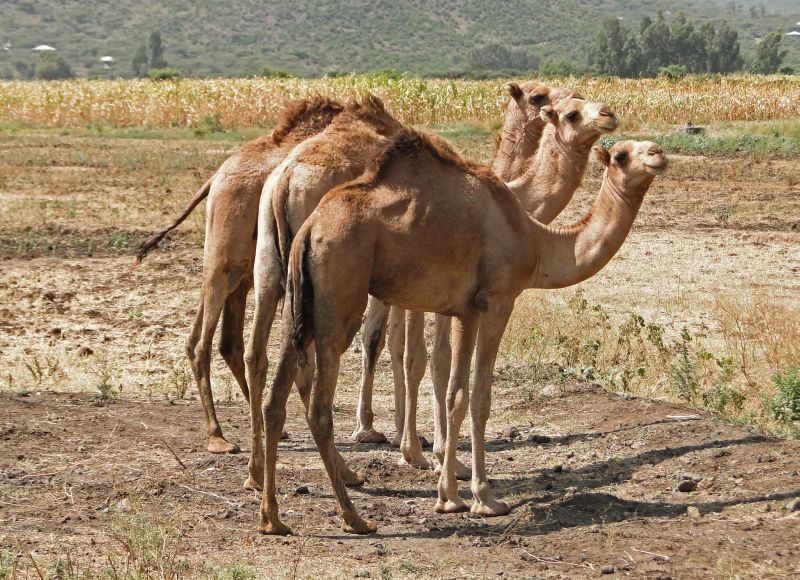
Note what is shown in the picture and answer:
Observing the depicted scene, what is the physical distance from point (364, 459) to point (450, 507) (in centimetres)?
161

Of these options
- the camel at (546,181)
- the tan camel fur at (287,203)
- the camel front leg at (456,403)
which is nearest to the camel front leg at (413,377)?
the camel at (546,181)

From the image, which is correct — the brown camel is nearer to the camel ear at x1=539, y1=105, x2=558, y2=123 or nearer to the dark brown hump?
the dark brown hump

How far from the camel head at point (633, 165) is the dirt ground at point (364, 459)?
80.2 inches

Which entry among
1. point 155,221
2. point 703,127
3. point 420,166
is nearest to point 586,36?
point 703,127

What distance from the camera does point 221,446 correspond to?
9.57 meters

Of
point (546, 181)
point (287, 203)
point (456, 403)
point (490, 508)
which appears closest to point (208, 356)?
point (287, 203)

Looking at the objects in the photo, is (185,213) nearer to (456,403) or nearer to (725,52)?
(456,403)

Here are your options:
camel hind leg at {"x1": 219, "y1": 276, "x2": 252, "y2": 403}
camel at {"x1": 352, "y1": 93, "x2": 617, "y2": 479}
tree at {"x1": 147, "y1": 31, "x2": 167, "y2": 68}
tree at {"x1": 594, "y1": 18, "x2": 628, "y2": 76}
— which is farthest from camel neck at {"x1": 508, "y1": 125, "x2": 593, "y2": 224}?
tree at {"x1": 147, "y1": 31, "x2": 167, "y2": 68}

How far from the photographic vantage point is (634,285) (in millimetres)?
15922

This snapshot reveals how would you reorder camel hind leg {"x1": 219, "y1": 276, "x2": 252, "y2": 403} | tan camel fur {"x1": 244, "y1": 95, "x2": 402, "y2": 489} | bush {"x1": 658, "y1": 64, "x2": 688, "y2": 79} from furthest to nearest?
bush {"x1": 658, "y1": 64, "x2": 688, "y2": 79}, camel hind leg {"x1": 219, "y1": 276, "x2": 252, "y2": 403}, tan camel fur {"x1": 244, "y1": 95, "x2": 402, "y2": 489}

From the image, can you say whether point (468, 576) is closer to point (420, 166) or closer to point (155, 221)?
point (420, 166)

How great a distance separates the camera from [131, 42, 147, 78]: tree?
12962cm

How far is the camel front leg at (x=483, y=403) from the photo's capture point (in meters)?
7.97

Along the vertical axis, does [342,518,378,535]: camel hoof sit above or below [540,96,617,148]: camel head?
below
